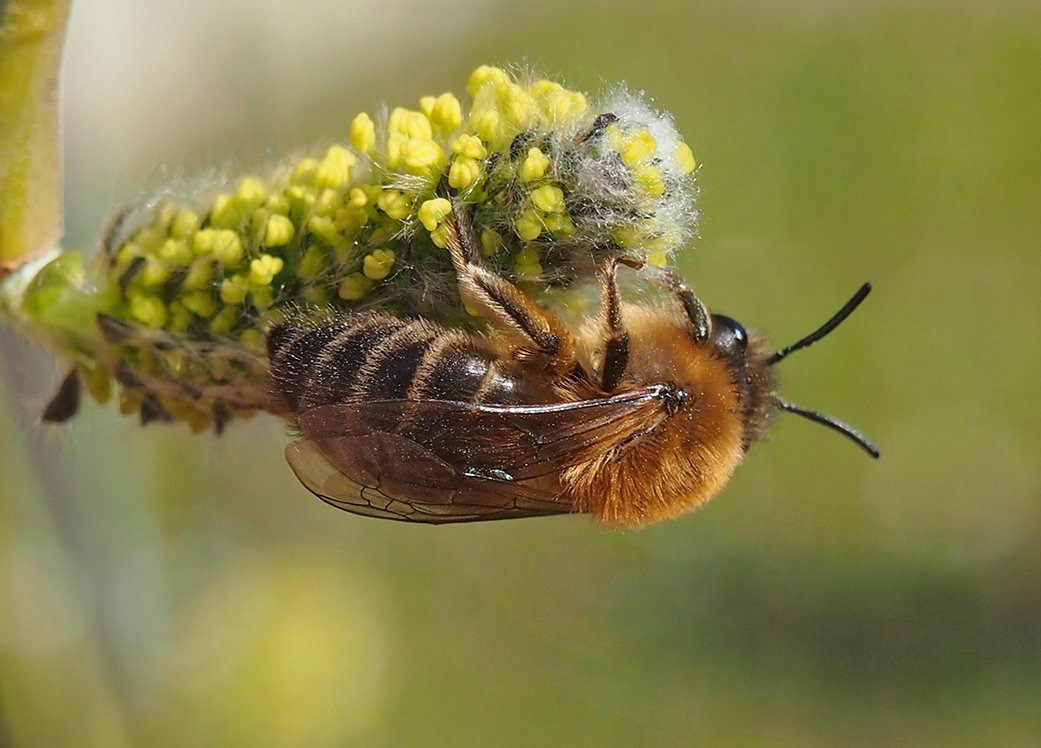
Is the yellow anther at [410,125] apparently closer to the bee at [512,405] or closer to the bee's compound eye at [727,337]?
the bee at [512,405]

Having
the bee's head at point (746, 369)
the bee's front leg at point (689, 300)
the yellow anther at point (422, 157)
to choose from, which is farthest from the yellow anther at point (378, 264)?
the bee's head at point (746, 369)

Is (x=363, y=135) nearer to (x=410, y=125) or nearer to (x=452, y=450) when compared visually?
(x=410, y=125)

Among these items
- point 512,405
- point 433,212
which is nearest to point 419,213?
point 433,212

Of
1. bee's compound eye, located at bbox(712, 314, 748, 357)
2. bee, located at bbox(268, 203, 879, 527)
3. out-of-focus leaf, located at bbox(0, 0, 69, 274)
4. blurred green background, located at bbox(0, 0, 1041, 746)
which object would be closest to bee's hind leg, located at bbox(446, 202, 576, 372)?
bee, located at bbox(268, 203, 879, 527)

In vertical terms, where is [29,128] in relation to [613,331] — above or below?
above

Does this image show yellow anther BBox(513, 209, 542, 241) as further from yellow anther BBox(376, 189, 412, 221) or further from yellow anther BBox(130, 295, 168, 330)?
A: yellow anther BBox(130, 295, 168, 330)

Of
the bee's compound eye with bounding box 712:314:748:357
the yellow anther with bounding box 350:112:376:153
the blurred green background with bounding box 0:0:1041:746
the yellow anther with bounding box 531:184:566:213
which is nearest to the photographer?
the yellow anther with bounding box 531:184:566:213

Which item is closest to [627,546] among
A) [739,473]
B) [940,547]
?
[739,473]
